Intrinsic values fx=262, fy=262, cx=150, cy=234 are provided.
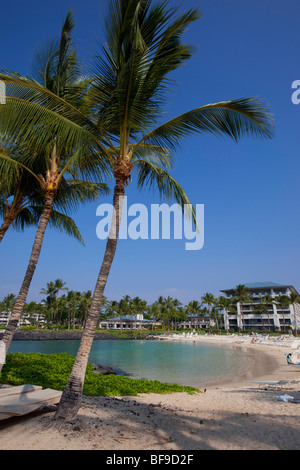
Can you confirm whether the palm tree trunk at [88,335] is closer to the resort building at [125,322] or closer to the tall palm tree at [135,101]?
the tall palm tree at [135,101]

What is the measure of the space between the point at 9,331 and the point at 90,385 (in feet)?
12.2

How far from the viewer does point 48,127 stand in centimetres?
574

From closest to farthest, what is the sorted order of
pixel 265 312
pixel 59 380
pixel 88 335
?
pixel 88 335
pixel 59 380
pixel 265 312

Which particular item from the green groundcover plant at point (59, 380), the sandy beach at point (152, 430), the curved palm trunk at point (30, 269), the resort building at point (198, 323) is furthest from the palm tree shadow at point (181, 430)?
the resort building at point (198, 323)

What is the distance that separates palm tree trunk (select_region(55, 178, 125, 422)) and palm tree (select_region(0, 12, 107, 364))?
5.92ft

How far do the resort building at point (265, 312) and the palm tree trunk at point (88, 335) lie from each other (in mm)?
74343

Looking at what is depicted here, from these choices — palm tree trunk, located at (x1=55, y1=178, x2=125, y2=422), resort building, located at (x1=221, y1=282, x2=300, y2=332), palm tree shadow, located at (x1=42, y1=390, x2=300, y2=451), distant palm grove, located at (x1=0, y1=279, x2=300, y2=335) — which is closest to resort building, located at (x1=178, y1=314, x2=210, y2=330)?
distant palm grove, located at (x1=0, y1=279, x2=300, y2=335)

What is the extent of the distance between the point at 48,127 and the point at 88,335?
14.6ft

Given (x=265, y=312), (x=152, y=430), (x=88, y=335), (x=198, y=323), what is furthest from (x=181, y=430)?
(x=198, y=323)

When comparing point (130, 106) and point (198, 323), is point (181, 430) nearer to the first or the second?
point (130, 106)

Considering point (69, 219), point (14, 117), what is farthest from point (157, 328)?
point (14, 117)

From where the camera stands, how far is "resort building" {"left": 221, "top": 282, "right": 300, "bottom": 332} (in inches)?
2911

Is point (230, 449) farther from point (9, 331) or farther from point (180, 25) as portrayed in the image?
point (180, 25)

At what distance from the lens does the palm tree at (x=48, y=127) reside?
18.3ft
